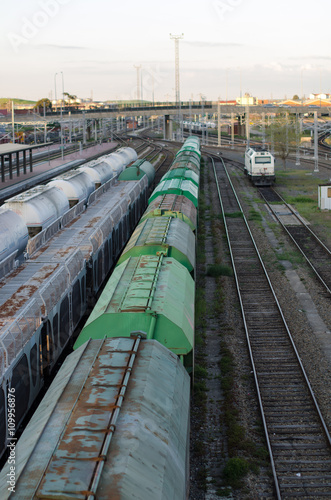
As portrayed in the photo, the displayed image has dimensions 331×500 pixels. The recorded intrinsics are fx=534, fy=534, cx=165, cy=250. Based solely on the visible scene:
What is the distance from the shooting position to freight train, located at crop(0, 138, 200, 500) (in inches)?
266

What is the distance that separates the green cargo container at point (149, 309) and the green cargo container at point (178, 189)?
12022mm

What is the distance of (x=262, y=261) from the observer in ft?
88.7

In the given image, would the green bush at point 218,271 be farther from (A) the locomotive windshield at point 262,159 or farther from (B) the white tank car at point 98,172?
(A) the locomotive windshield at point 262,159

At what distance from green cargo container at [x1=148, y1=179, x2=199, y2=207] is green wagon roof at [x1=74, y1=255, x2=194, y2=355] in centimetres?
1196

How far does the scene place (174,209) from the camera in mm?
22031

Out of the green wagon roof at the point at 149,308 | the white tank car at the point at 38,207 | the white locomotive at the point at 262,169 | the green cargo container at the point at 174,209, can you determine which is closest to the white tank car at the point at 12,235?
the white tank car at the point at 38,207

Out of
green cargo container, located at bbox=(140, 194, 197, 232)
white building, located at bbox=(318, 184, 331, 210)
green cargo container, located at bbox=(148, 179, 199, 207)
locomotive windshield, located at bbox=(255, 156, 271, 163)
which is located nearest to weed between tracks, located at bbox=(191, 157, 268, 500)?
green cargo container, located at bbox=(140, 194, 197, 232)

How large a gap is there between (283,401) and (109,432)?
8.17 meters

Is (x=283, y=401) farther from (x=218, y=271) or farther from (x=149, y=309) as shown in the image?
(x=218, y=271)

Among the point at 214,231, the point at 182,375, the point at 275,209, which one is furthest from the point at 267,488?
the point at 275,209

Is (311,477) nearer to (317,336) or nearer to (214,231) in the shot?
(317,336)

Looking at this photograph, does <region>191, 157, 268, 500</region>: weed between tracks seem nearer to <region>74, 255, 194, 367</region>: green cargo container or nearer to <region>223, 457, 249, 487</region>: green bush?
<region>223, 457, 249, 487</region>: green bush

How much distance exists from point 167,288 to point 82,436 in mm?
5940

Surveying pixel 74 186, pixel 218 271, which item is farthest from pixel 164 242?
pixel 74 186
